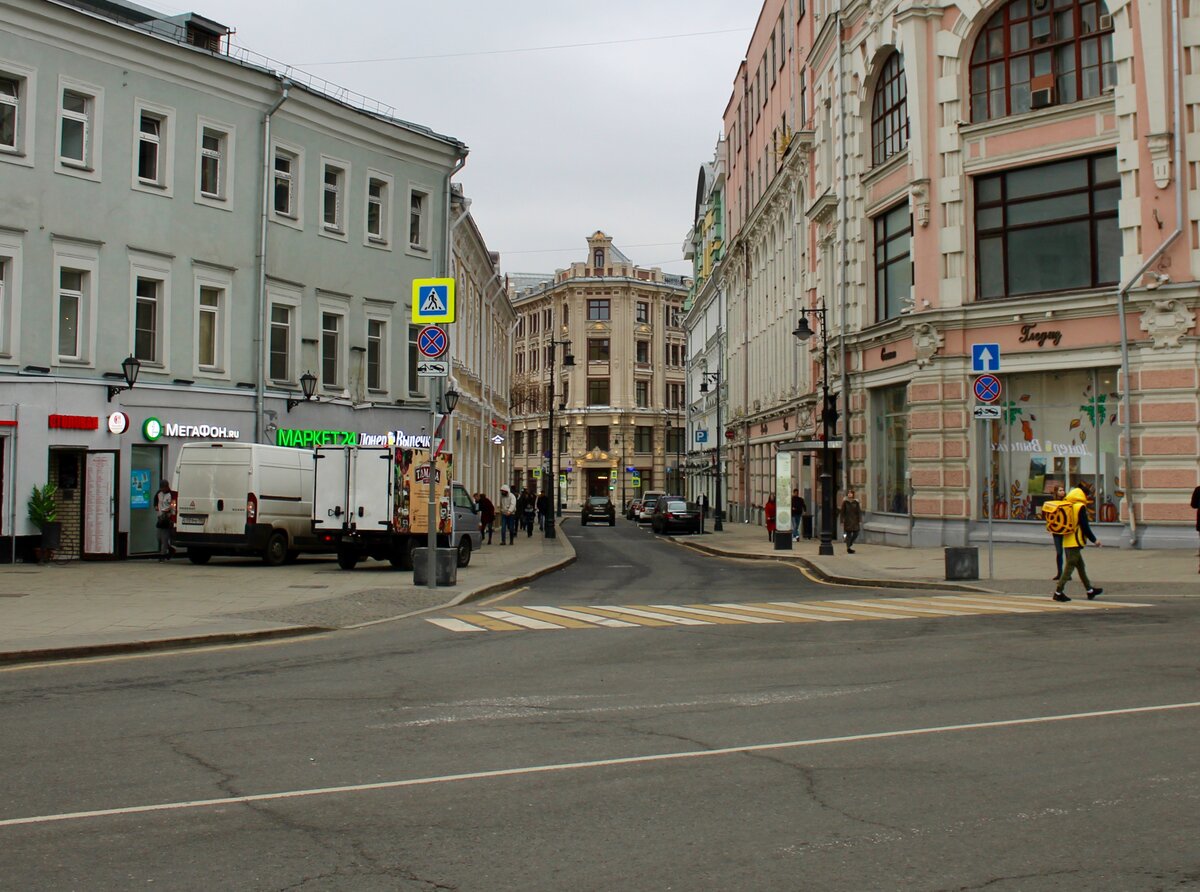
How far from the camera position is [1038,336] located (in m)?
29.3

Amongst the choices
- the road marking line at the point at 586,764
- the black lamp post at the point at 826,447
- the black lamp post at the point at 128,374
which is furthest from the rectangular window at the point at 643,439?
the road marking line at the point at 586,764

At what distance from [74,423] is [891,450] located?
2100 cm

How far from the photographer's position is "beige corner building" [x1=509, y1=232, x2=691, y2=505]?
109 m

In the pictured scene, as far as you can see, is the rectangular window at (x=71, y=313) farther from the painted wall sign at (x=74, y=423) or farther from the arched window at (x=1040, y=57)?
the arched window at (x=1040, y=57)

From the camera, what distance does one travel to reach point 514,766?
7.29m

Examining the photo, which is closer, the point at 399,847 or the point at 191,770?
the point at 399,847

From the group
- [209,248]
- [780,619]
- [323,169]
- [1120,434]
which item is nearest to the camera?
[780,619]

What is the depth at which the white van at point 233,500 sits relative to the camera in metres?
25.7

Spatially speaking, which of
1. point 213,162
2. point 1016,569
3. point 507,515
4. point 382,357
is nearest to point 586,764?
point 1016,569

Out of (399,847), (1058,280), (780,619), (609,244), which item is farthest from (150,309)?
(609,244)

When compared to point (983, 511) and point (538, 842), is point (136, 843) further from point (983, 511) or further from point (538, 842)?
point (983, 511)

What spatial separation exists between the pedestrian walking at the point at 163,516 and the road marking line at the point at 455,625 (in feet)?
42.9

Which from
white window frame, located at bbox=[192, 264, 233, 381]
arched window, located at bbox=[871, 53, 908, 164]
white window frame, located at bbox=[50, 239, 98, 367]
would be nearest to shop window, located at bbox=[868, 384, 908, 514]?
arched window, located at bbox=[871, 53, 908, 164]

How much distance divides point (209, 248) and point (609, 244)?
8226 cm
